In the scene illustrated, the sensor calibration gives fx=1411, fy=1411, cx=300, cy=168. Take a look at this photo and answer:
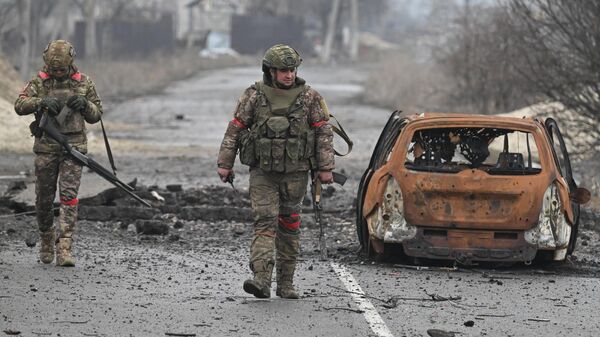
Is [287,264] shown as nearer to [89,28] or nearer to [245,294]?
[245,294]

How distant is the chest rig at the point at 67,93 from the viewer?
37.1 feet

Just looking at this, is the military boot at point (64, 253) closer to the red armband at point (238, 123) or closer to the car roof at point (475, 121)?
the red armband at point (238, 123)

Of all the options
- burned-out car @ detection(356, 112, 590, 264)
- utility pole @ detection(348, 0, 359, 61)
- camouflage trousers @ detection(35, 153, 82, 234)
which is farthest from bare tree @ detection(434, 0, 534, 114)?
utility pole @ detection(348, 0, 359, 61)

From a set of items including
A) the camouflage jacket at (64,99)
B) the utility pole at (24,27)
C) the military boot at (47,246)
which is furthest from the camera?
the utility pole at (24,27)

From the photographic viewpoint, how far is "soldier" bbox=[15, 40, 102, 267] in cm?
1117

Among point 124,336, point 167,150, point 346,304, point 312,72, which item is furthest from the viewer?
point 312,72

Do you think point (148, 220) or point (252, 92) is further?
point (148, 220)

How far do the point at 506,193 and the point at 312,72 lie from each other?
63.2 meters

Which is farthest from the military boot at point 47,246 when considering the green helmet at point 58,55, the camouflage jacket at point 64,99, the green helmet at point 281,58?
the green helmet at point 281,58

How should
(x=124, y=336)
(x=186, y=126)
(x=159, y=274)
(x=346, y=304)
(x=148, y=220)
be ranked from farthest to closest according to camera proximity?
(x=186, y=126), (x=148, y=220), (x=159, y=274), (x=346, y=304), (x=124, y=336)

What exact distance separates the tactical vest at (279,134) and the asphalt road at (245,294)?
97cm

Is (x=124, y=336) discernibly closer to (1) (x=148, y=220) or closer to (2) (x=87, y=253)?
(2) (x=87, y=253)

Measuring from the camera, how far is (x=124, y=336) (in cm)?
821

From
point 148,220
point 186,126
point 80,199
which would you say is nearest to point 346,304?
point 148,220
